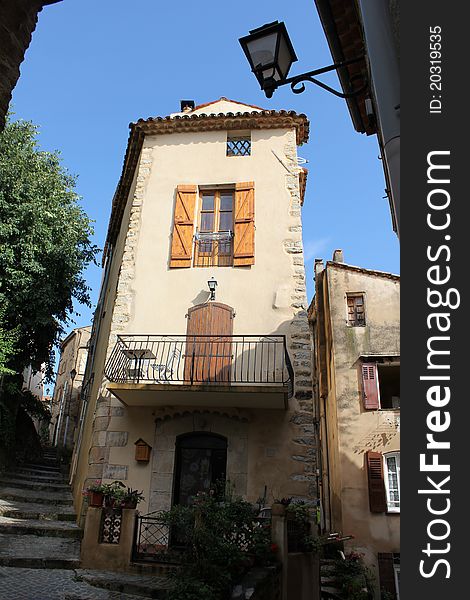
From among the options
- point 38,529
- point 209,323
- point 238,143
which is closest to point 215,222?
point 238,143

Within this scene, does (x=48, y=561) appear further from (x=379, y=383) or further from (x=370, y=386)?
(x=379, y=383)

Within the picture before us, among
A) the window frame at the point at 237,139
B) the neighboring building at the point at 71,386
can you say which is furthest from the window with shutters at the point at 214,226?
the neighboring building at the point at 71,386

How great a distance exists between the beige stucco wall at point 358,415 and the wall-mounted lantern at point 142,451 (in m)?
6.45

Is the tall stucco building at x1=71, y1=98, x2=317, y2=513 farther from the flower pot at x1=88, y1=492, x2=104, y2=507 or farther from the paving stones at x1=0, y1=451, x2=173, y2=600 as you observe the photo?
the flower pot at x1=88, y1=492, x2=104, y2=507

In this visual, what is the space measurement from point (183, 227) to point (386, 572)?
9.77m

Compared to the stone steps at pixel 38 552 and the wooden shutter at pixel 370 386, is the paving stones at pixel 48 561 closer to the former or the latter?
the stone steps at pixel 38 552

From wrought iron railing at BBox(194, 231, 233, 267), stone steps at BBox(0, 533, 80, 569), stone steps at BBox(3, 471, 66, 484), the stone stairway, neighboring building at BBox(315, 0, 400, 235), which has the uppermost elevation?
wrought iron railing at BBox(194, 231, 233, 267)

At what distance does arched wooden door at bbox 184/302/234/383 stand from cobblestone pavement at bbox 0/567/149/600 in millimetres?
4102

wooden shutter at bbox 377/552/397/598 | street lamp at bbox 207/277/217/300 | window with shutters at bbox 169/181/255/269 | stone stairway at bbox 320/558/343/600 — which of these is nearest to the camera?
street lamp at bbox 207/277/217/300

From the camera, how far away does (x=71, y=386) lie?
2388 centimetres

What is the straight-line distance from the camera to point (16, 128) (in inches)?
605

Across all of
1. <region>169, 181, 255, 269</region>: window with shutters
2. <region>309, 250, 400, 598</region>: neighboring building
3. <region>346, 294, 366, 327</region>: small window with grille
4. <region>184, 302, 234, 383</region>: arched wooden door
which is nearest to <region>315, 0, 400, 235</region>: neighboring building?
<region>184, 302, 234, 383</region>: arched wooden door

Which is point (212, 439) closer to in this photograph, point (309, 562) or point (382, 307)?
point (309, 562)

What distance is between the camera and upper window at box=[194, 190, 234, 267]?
11102mm
